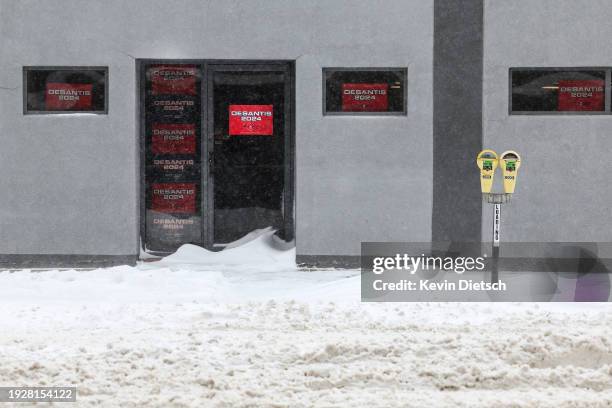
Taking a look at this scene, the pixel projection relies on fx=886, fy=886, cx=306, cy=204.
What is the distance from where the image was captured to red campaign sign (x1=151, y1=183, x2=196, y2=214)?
1241 centimetres

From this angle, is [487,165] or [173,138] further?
[173,138]

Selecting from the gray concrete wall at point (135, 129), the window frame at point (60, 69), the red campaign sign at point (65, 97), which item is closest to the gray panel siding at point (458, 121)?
the gray concrete wall at point (135, 129)

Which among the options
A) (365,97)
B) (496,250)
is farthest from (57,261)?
(496,250)

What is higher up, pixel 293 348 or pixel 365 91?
pixel 365 91

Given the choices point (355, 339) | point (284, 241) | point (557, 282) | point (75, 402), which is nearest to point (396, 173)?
point (284, 241)

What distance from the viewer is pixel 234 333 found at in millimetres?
7559

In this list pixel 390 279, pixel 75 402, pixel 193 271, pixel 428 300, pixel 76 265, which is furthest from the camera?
pixel 76 265

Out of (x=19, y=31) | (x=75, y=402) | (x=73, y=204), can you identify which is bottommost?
(x=75, y=402)

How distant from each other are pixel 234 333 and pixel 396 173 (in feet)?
16.7

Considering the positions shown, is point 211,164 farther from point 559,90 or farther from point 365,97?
point 559,90

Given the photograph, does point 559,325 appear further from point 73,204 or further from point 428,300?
point 73,204

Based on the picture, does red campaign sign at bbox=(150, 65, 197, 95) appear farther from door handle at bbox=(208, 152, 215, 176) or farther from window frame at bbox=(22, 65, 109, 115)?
door handle at bbox=(208, 152, 215, 176)

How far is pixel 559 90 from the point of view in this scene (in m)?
12.0

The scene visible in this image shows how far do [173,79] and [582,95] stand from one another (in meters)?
5.61
